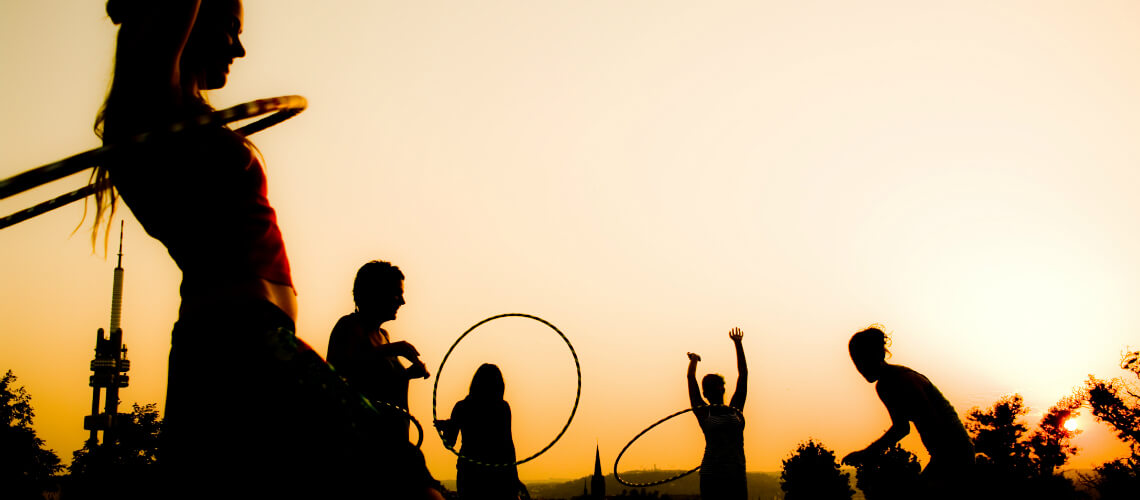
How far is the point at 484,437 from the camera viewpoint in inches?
335

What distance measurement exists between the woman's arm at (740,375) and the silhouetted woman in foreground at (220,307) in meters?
9.11

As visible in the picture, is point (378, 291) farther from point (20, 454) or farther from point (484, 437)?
point (20, 454)

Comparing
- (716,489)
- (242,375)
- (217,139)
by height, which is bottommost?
(716,489)

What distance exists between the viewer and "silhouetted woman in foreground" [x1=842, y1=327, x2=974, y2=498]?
19.5ft

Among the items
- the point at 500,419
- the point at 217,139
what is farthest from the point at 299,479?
the point at 500,419

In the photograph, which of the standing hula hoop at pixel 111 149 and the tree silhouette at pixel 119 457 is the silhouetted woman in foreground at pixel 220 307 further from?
the tree silhouette at pixel 119 457

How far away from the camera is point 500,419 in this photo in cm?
867

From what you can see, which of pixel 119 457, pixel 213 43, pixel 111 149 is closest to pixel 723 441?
pixel 213 43

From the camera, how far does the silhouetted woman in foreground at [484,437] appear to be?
27.7ft

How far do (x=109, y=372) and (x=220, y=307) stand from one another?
41095 millimetres

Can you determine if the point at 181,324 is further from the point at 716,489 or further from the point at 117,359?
the point at 117,359

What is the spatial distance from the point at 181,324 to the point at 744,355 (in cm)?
1005

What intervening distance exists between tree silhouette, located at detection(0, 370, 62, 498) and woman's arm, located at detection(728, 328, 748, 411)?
119 feet

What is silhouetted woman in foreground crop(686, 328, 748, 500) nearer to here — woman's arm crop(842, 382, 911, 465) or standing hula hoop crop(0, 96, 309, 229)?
woman's arm crop(842, 382, 911, 465)
